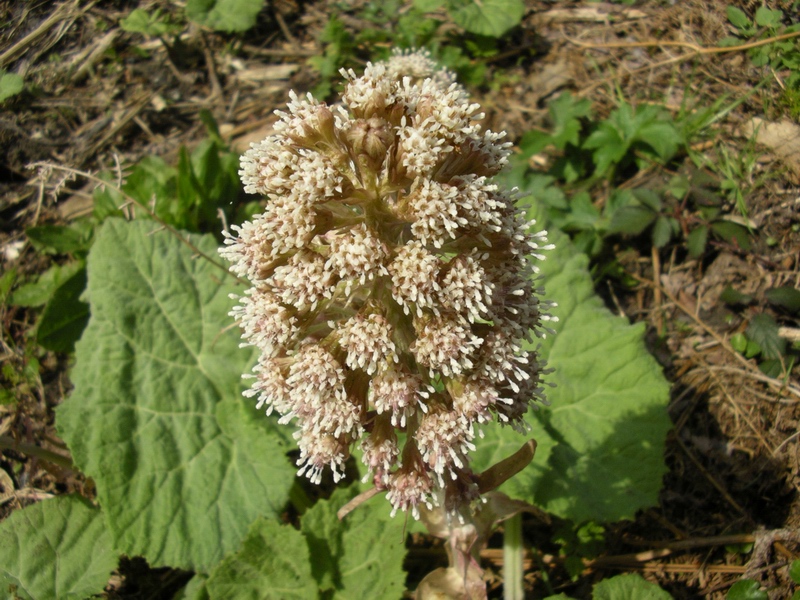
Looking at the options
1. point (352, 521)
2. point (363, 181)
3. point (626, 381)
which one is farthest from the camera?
point (626, 381)

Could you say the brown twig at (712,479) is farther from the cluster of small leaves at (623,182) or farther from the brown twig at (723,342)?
the cluster of small leaves at (623,182)

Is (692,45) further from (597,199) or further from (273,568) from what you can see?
(273,568)

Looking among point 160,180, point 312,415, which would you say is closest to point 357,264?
point 312,415

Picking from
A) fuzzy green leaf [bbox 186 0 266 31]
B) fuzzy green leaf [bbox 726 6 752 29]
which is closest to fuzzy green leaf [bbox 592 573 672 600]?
fuzzy green leaf [bbox 726 6 752 29]

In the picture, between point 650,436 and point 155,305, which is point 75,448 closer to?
point 155,305

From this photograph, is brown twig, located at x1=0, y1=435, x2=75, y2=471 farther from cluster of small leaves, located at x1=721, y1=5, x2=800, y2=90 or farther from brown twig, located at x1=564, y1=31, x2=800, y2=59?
brown twig, located at x1=564, y1=31, x2=800, y2=59

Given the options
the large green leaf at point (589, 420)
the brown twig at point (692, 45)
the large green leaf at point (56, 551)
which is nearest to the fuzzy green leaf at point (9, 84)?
the large green leaf at point (56, 551)

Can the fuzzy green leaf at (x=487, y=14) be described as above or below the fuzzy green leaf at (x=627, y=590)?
above
